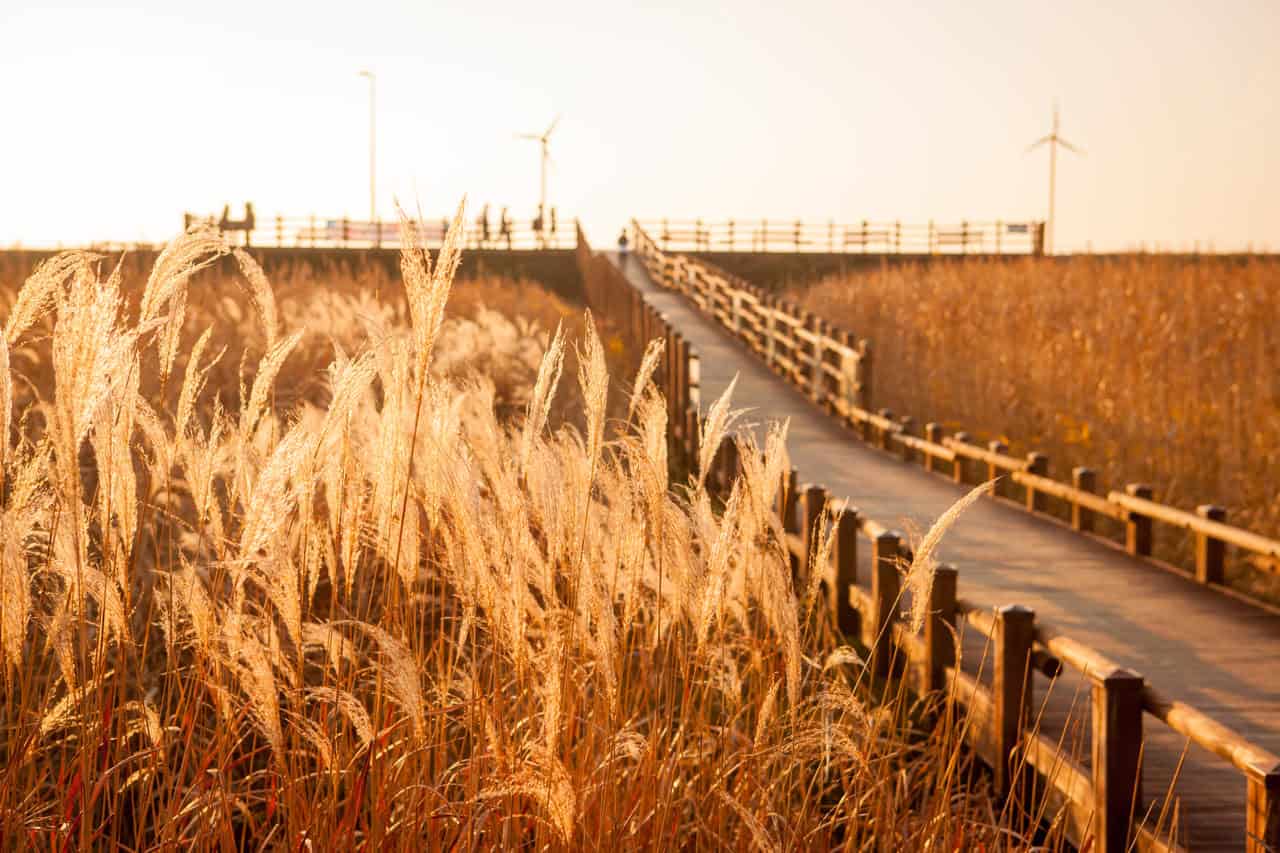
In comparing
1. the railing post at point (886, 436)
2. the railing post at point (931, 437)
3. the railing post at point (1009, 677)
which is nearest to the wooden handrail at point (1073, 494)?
the railing post at point (931, 437)

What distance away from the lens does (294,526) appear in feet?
11.6

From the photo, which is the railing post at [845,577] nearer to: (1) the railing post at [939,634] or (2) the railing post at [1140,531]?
(1) the railing post at [939,634]

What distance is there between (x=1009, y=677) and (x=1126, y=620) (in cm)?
271

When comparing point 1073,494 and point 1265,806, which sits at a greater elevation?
point 1265,806

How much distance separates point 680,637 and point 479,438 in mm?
1635

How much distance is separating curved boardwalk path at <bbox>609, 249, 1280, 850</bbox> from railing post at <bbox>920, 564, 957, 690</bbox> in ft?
1.36

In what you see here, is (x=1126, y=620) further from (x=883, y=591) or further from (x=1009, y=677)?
(x=1009, y=677)

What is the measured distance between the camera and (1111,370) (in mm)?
16828

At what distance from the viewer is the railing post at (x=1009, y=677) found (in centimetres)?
507

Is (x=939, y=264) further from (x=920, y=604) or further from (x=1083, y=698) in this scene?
(x=920, y=604)

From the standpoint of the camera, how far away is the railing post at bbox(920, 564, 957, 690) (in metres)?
5.86

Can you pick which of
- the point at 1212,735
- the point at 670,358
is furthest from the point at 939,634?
the point at 670,358

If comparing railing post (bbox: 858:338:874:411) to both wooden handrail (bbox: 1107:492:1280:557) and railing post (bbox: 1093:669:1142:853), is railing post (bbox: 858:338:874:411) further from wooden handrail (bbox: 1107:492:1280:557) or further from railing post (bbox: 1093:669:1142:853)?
railing post (bbox: 1093:669:1142:853)

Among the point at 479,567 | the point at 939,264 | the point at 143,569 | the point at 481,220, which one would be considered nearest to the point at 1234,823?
the point at 479,567
